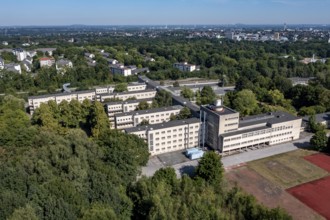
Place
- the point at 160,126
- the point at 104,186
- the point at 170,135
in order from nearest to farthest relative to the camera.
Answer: the point at 104,186 < the point at 160,126 < the point at 170,135

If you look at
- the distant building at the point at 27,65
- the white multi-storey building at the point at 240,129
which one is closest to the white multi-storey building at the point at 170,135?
the white multi-storey building at the point at 240,129

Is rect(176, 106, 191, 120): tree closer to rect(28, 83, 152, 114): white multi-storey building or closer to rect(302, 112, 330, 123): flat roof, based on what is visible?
rect(28, 83, 152, 114): white multi-storey building

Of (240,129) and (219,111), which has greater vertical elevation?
(219,111)

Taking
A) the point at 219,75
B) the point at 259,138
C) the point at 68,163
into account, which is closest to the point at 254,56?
the point at 219,75

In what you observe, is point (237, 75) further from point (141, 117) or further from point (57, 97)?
point (57, 97)

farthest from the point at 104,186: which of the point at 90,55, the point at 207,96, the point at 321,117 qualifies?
the point at 90,55

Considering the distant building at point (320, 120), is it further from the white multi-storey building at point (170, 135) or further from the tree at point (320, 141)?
the white multi-storey building at point (170, 135)
